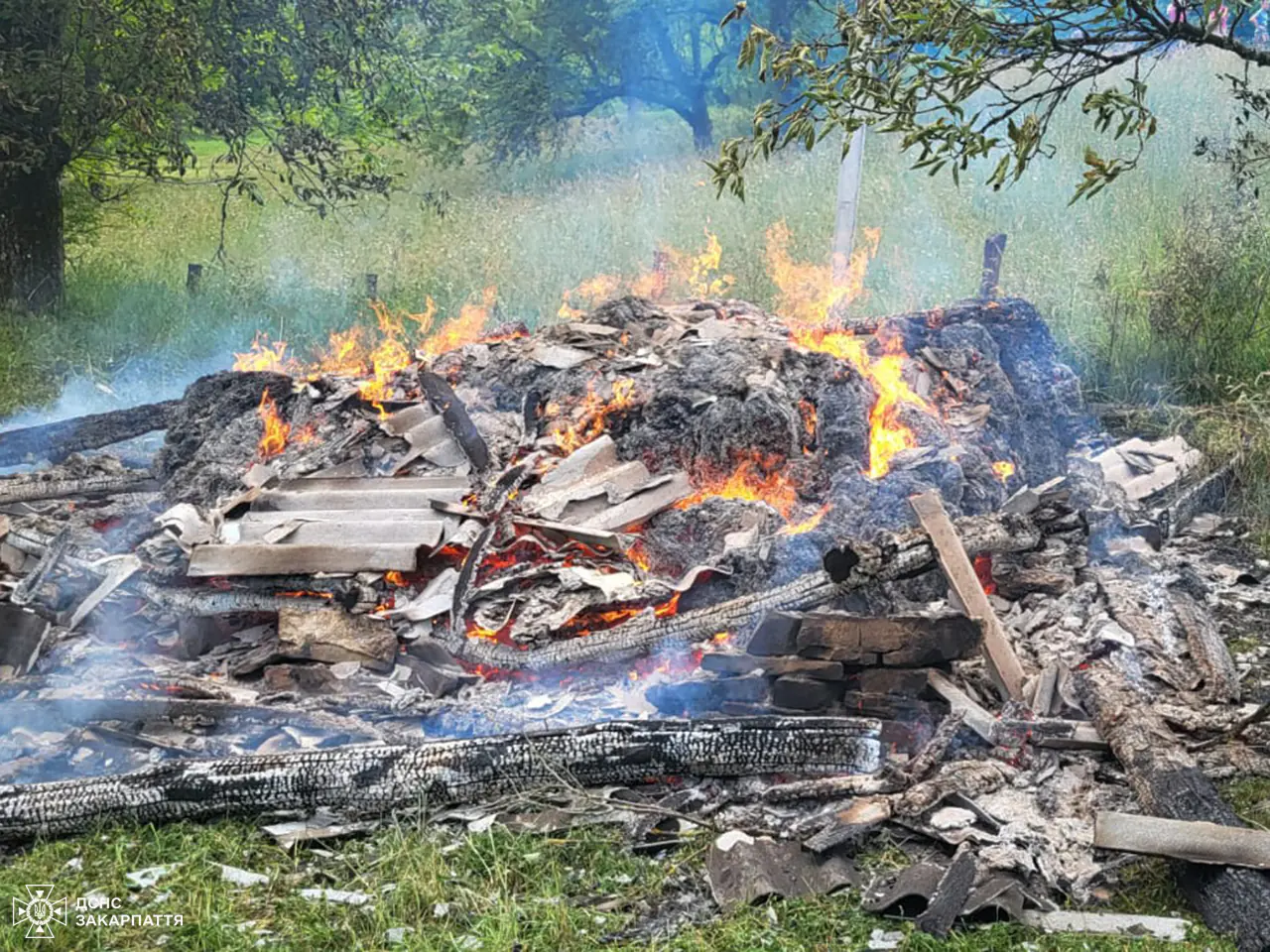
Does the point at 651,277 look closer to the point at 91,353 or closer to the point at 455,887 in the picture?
the point at 91,353

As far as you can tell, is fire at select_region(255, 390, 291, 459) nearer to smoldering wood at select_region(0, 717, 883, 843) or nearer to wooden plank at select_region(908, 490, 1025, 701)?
smoldering wood at select_region(0, 717, 883, 843)

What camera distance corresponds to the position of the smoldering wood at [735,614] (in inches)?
238

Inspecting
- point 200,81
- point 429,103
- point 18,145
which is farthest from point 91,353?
point 429,103

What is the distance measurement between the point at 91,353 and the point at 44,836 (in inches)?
Answer: 362

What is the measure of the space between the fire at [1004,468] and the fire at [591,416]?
276cm

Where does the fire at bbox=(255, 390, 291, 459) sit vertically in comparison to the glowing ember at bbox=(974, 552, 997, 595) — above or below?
above

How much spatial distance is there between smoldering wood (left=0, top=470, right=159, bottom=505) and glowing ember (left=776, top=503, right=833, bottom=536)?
477cm

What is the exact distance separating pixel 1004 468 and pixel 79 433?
296 inches

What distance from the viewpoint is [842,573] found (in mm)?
6000

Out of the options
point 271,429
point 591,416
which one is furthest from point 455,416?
point 271,429

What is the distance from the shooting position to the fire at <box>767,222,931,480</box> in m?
8.38

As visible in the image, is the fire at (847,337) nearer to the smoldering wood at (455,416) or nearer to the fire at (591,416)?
the fire at (591,416)

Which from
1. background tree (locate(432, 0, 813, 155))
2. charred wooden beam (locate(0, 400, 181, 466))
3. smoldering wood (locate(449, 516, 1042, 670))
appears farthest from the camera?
background tree (locate(432, 0, 813, 155))

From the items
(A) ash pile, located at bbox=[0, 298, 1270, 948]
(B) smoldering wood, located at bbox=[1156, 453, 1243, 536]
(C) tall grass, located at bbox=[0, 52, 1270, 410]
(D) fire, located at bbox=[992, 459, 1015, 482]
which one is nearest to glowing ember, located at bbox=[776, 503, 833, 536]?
(A) ash pile, located at bbox=[0, 298, 1270, 948]
